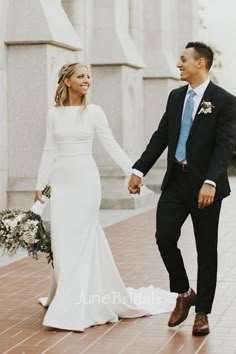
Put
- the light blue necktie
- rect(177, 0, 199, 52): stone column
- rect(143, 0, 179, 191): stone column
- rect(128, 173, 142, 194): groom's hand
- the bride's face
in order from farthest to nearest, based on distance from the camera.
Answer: rect(177, 0, 199, 52): stone column → rect(143, 0, 179, 191): stone column → the bride's face → rect(128, 173, 142, 194): groom's hand → the light blue necktie

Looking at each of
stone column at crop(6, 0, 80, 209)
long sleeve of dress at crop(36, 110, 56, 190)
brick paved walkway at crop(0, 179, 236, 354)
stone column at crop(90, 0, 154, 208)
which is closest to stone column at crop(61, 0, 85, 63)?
stone column at crop(90, 0, 154, 208)

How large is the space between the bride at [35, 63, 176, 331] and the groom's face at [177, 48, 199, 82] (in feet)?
2.84

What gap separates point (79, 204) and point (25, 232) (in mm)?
482

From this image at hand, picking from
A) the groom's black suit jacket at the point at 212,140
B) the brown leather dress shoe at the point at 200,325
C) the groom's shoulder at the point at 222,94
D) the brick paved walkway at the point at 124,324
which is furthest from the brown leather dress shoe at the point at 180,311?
the groom's shoulder at the point at 222,94

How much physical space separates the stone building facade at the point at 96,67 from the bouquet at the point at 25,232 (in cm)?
596

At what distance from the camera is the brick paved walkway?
21.7ft

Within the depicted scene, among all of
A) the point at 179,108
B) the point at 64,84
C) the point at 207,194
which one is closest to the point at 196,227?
the point at 207,194

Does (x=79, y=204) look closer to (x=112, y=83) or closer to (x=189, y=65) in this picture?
(x=189, y=65)

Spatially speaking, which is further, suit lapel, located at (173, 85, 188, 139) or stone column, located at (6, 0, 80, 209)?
stone column, located at (6, 0, 80, 209)

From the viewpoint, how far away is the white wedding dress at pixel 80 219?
7.31 m

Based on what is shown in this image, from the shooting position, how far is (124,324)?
292 inches

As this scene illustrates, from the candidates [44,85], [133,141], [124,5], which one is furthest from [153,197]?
[44,85]

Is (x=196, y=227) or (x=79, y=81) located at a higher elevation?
(x=79, y=81)

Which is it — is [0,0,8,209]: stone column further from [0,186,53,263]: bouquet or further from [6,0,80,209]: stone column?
[0,186,53,263]: bouquet
